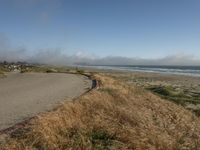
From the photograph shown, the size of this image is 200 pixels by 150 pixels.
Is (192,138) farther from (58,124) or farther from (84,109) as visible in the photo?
(58,124)

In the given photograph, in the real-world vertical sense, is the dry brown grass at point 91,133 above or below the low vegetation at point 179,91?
above

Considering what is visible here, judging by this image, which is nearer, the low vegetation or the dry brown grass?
the dry brown grass

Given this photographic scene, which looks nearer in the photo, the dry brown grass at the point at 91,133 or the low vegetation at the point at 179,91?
the dry brown grass at the point at 91,133

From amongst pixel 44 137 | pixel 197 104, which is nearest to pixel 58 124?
pixel 44 137

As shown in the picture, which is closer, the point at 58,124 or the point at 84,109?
the point at 58,124

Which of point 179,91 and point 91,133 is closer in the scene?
point 91,133

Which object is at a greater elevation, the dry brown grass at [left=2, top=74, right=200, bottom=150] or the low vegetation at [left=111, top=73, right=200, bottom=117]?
the dry brown grass at [left=2, top=74, right=200, bottom=150]

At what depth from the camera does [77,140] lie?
9789 mm

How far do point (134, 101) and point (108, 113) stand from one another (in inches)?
237

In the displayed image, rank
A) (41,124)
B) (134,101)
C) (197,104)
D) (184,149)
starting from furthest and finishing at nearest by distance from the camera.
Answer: (197,104) < (134,101) < (184,149) < (41,124)

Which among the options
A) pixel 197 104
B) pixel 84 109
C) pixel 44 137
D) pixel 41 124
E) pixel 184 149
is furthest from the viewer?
pixel 197 104

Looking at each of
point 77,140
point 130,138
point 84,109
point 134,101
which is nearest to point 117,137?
point 130,138

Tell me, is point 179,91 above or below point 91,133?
below

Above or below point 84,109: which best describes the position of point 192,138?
below
